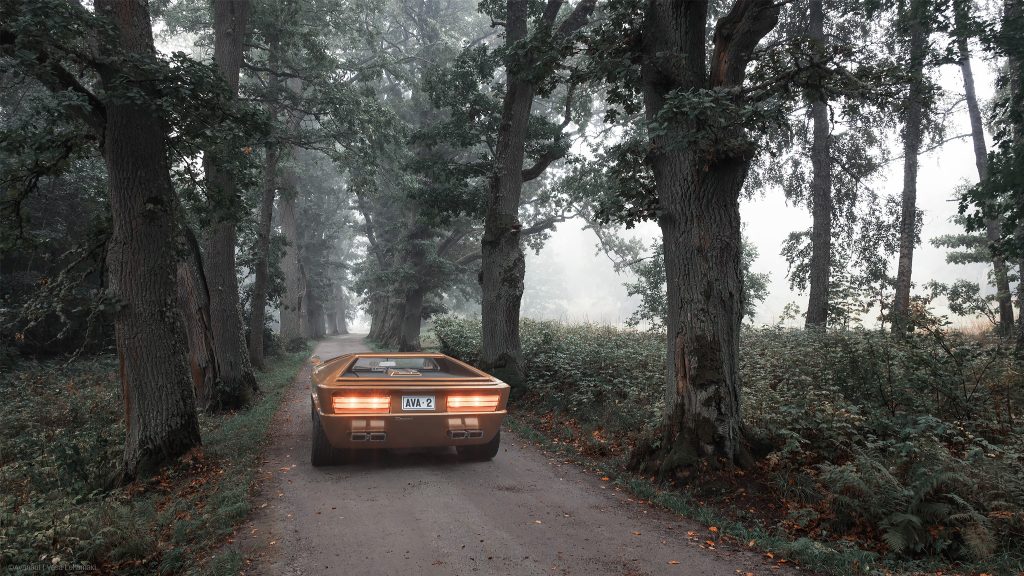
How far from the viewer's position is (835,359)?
7574 mm

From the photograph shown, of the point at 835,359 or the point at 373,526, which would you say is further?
the point at 835,359

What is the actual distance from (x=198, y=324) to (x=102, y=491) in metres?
4.92

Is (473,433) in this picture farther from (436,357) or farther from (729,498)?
(729,498)

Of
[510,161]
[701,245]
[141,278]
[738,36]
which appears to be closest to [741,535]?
[701,245]

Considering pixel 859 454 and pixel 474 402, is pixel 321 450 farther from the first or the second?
pixel 859 454

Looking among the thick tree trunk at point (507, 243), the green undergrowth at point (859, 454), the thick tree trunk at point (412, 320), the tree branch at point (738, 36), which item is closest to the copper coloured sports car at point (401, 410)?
the green undergrowth at point (859, 454)

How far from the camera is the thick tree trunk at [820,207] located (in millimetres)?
13453

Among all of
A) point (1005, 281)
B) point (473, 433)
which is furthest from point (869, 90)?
point (1005, 281)

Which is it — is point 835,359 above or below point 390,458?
above

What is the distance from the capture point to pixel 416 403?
600 centimetres

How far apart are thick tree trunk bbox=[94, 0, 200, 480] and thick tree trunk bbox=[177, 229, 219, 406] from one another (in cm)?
344

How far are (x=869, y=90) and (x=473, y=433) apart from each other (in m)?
5.56

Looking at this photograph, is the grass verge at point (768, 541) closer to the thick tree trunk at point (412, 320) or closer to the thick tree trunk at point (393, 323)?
the thick tree trunk at point (412, 320)

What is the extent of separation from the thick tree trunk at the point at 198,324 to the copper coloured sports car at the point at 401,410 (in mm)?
5000
